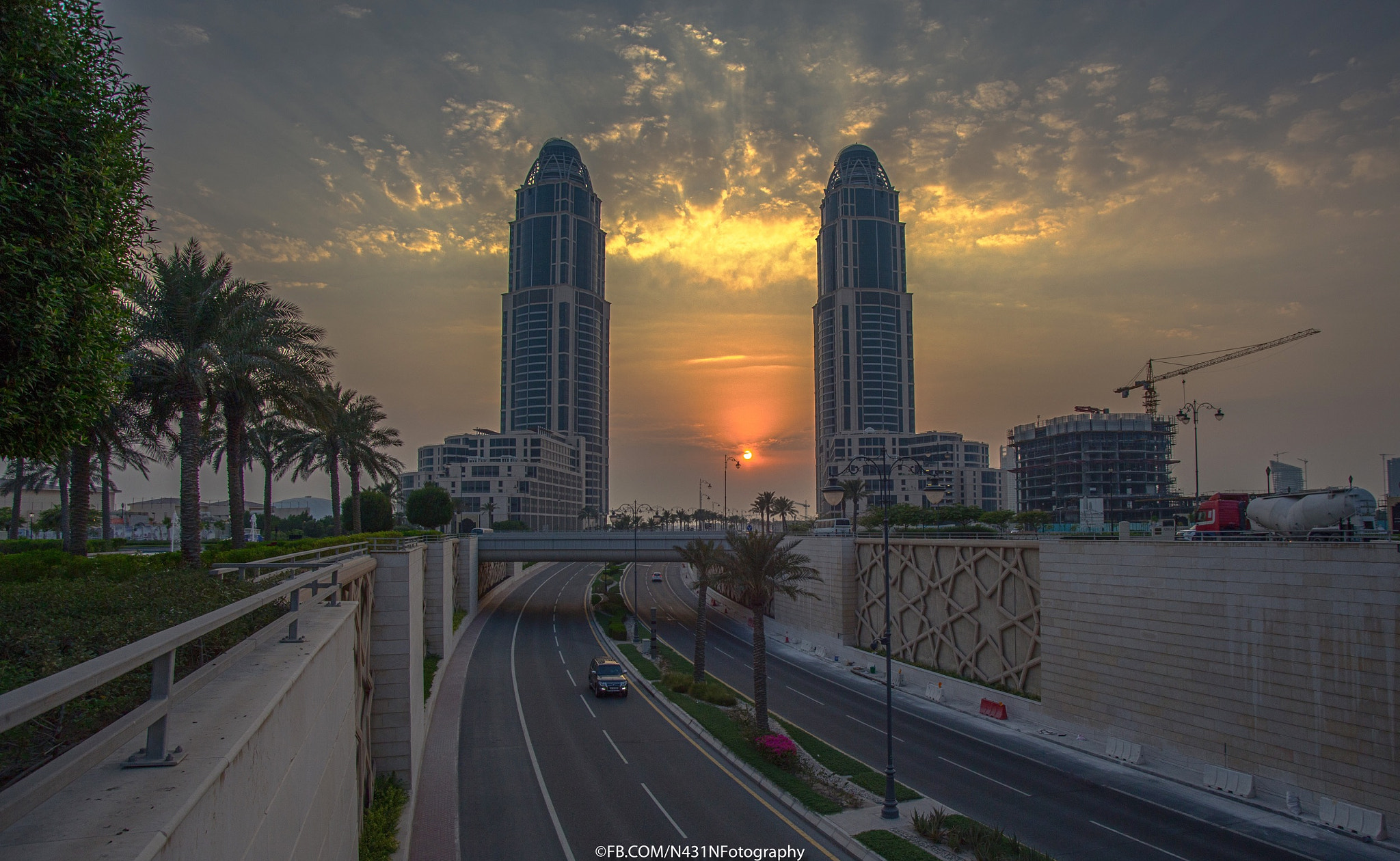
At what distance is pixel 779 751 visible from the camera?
25.3 meters

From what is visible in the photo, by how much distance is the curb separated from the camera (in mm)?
19303

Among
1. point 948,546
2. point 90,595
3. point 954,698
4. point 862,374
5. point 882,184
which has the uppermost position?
point 882,184

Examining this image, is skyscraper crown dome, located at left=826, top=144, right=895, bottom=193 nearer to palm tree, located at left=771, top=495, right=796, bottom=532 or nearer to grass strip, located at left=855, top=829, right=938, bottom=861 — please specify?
palm tree, located at left=771, top=495, right=796, bottom=532

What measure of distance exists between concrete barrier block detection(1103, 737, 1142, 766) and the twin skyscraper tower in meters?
121

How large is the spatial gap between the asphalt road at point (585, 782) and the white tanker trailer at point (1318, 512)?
19.2 m

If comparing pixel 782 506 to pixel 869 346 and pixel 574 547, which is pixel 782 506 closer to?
pixel 574 547

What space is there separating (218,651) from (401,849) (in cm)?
1275

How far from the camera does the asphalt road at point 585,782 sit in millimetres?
19781

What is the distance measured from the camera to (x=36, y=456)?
1088cm

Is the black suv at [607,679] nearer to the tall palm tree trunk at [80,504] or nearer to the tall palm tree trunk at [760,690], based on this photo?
the tall palm tree trunk at [760,690]

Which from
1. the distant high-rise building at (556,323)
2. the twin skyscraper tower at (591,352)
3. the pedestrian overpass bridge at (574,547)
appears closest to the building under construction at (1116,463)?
the twin skyscraper tower at (591,352)

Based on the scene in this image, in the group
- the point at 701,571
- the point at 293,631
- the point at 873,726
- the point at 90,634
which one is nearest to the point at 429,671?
the point at 701,571

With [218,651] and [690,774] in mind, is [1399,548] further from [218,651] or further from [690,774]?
[218,651]

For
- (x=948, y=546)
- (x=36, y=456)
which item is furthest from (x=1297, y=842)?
(x=36, y=456)
